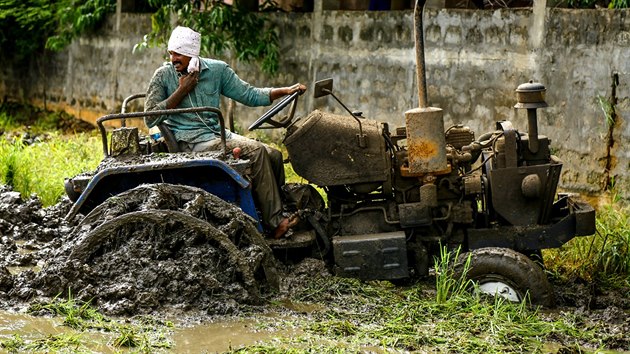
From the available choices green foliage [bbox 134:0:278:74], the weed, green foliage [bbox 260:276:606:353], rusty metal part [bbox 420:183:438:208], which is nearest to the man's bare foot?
green foliage [bbox 260:276:606:353]

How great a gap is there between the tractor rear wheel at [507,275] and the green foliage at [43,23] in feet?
35.1

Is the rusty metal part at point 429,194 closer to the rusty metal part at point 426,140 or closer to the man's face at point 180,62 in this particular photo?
the rusty metal part at point 426,140

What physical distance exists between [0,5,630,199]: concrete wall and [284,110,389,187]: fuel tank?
3663mm

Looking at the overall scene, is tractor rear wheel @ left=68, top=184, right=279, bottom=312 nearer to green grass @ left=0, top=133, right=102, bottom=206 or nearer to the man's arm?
the man's arm

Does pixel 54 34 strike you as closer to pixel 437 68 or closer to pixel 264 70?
pixel 264 70

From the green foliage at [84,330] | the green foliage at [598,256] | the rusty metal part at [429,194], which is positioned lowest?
the green foliage at [598,256]

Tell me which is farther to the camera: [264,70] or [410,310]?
[264,70]

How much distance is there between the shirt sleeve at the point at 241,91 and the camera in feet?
28.0

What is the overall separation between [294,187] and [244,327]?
1.56 m

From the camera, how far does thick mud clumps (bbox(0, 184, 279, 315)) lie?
7.36 metres

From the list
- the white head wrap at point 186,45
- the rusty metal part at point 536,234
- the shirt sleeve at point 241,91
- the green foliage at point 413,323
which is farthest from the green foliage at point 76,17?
the rusty metal part at point 536,234

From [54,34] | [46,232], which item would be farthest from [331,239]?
[54,34]

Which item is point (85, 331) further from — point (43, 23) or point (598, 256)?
point (43, 23)

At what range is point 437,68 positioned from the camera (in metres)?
12.3
